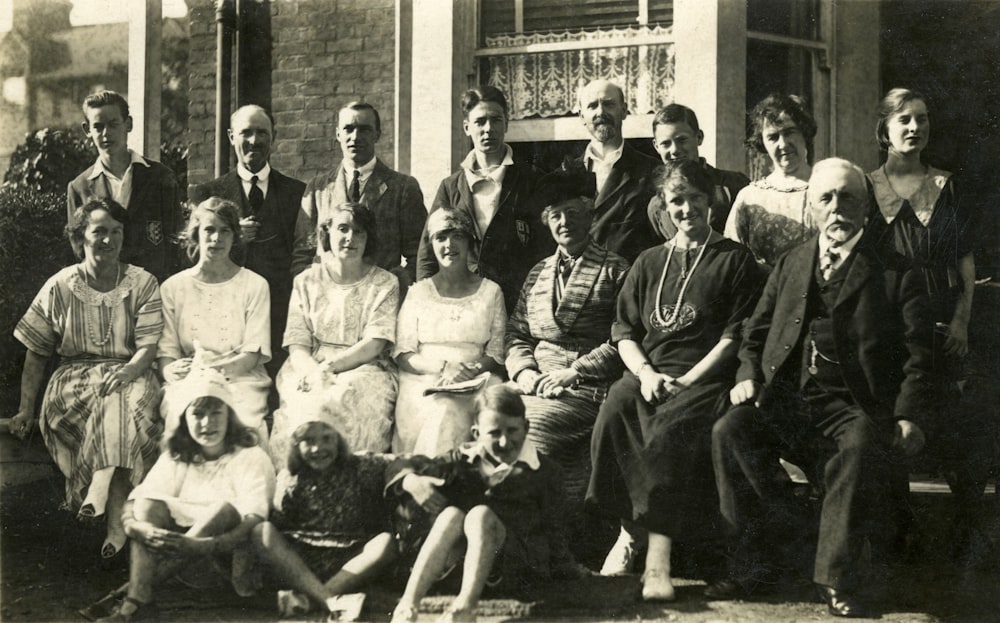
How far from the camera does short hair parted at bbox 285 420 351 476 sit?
4.18 metres

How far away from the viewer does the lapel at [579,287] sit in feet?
14.9

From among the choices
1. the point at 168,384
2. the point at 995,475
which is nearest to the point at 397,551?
the point at 168,384

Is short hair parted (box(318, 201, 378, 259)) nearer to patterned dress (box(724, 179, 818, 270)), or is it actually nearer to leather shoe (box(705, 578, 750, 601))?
patterned dress (box(724, 179, 818, 270))

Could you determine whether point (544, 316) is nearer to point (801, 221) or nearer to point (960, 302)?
point (801, 221)

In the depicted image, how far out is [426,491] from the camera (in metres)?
4.08

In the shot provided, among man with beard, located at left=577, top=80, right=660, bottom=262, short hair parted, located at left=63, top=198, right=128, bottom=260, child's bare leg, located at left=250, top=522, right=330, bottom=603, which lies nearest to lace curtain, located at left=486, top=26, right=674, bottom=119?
man with beard, located at left=577, top=80, right=660, bottom=262

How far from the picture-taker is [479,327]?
183 inches

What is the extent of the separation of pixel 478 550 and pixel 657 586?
0.66 m

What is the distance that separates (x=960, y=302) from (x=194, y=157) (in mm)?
4265

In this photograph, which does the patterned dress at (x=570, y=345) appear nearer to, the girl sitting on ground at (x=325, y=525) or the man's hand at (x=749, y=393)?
the man's hand at (x=749, y=393)

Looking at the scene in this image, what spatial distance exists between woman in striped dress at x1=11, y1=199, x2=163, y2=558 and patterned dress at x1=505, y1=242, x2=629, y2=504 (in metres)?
1.63

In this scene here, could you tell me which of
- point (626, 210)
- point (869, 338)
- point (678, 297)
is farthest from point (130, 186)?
point (869, 338)

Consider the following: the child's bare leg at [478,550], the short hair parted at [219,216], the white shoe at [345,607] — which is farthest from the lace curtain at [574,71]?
the white shoe at [345,607]

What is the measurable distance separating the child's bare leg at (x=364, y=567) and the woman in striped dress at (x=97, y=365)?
1.16 meters
